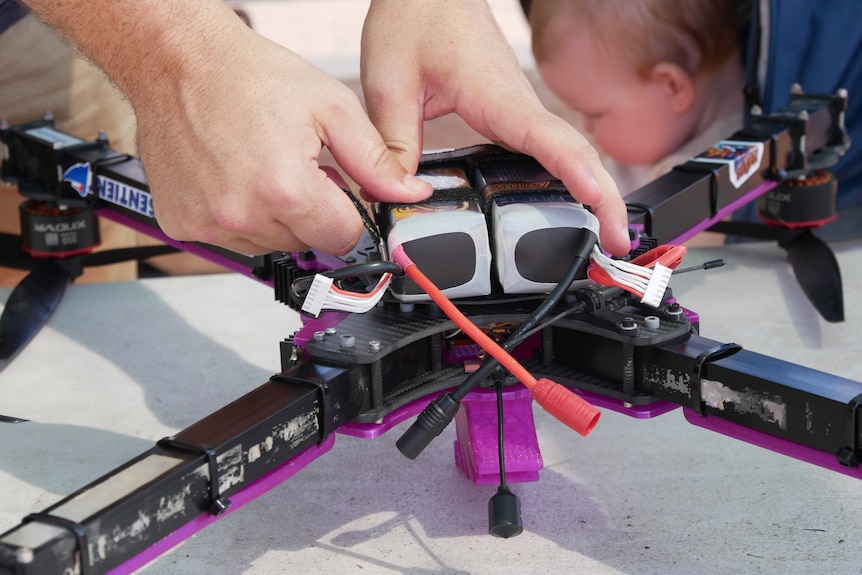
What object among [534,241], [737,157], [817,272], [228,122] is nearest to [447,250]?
[534,241]

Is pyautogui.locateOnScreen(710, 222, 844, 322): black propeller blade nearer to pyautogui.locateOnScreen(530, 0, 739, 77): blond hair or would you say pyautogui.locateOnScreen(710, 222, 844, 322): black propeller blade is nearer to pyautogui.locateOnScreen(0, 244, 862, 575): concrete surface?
pyautogui.locateOnScreen(0, 244, 862, 575): concrete surface

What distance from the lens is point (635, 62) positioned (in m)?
2.12

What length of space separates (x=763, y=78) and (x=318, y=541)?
1.25 metres

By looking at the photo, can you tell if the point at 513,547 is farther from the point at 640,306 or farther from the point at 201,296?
the point at 201,296

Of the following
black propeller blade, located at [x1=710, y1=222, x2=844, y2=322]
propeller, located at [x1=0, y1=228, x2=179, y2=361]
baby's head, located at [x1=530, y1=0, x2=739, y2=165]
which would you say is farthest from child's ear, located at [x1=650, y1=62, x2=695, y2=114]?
propeller, located at [x1=0, y1=228, x2=179, y2=361]

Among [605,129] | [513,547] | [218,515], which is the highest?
[605,129]

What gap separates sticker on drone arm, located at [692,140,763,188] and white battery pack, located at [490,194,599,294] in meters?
0.47

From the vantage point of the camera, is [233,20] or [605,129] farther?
[605,129]

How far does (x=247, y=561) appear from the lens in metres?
0.85

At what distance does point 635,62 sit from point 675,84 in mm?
95

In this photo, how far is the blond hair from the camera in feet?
6.56

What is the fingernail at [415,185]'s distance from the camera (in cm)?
88

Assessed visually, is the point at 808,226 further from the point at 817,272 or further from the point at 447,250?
the point at 447,250

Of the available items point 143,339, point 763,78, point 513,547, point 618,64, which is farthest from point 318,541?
point 618,64
